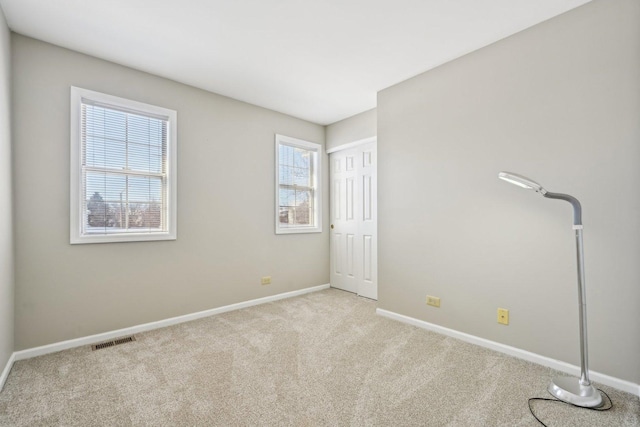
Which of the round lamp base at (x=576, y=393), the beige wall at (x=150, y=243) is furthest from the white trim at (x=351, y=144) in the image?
the round lamp base at (x=576, y=393)

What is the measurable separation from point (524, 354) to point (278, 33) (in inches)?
127

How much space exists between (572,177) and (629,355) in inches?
47.5

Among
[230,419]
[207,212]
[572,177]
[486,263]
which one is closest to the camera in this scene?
[230,419]

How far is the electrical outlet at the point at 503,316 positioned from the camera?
2.41 meters

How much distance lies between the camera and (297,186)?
439 cm

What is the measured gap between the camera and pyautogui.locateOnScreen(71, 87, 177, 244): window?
2.61 metres

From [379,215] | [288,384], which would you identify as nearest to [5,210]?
[288,384]

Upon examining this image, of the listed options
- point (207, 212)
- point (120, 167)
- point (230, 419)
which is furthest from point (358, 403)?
point (120, 167)

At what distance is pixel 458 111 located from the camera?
2709 millimetres

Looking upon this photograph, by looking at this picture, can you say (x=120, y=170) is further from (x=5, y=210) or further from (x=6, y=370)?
(x=6, y=370)

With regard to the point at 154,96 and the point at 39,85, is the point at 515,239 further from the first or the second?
the point at 39,85

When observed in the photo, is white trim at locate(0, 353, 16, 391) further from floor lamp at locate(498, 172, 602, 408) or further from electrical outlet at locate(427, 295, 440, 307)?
floor lamp at locate(498, 172, 602, 408)

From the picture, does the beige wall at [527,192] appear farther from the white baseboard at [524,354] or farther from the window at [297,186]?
the window at [297,186]

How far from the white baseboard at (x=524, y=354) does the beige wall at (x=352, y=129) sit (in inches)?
93.7
